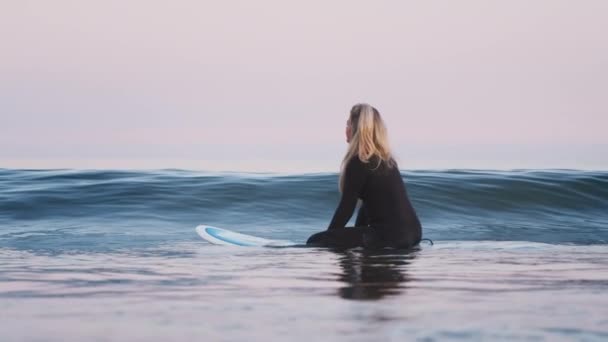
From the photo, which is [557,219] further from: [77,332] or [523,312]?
[77,332]

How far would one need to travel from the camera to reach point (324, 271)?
6.10 m

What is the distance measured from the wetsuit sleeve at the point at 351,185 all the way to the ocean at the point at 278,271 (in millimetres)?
424

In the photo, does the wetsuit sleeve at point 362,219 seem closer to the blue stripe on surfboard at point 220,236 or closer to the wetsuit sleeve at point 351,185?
the wetsuit sleeve at point 351,185

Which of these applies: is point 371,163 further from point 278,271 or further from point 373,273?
point 373,273

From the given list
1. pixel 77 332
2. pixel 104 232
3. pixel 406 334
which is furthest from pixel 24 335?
pixel 104 232

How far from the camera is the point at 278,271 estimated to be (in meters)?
6.19

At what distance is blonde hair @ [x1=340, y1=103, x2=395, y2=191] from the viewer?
8.16 meters

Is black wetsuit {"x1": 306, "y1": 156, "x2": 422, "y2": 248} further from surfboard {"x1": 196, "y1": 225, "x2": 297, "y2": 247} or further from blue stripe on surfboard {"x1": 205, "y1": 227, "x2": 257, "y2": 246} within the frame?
blue stripe on surfboard {"x1": 205, "y1": 227, "x2": 257, "y2": 246}

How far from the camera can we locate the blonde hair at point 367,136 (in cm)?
816

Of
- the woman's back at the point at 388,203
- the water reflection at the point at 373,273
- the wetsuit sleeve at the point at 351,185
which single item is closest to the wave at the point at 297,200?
the woman's back at the point at 388,203

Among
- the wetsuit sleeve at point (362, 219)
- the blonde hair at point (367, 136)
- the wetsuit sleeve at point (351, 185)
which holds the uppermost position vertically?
the blonde hair at point (367, 136)

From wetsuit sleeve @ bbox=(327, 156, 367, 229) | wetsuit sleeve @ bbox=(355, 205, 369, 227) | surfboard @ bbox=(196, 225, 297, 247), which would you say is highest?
wetsuit sleeve @ bbox=(327, 156, 367, 229)

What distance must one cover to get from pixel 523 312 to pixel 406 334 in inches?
32.7

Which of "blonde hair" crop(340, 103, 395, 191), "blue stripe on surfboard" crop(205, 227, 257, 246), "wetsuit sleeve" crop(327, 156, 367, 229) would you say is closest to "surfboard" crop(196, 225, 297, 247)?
"blue stripe on surfboard" crop(205, 227, 257, 246)
